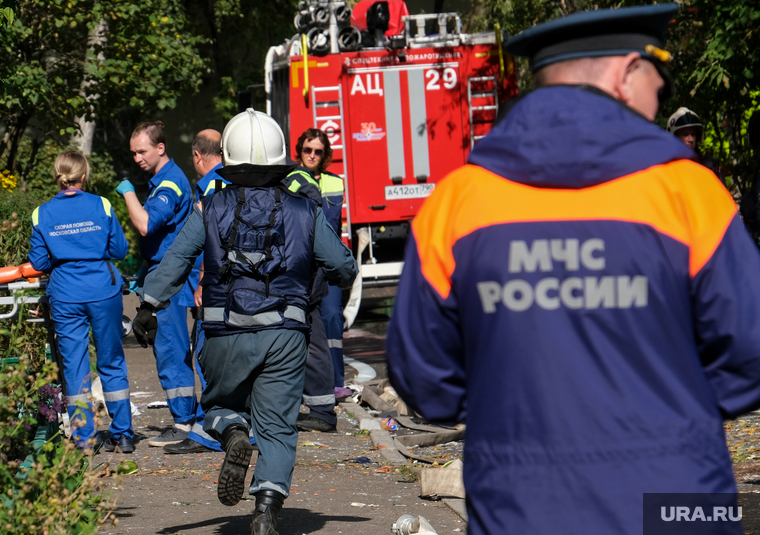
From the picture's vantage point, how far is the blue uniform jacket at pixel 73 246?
21.8 ft

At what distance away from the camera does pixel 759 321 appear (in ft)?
6.35

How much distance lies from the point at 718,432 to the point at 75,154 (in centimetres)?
572

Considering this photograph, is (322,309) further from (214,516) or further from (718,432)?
(718,432)

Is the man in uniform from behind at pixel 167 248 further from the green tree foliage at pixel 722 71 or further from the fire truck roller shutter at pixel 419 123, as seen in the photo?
the fire truck roller shutter at pixel 419 123

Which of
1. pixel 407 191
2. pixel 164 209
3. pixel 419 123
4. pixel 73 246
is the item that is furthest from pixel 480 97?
pixel 73 246

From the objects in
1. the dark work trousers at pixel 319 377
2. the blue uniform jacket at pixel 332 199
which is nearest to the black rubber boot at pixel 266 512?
the dark work trousers at pixel 319 377

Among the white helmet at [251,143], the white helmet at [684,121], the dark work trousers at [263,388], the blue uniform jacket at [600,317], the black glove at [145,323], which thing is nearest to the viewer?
the blue uniform jacket at [600,317]

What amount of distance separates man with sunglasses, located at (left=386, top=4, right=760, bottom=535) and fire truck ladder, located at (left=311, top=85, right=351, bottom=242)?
36.7 ft

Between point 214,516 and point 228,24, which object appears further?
point 228,24

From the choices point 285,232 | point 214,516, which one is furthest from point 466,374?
point 214,516

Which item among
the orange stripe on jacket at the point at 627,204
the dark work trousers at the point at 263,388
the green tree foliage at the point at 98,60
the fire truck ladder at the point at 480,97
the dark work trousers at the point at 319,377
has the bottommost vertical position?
the dark work trousers at the point at 319,377

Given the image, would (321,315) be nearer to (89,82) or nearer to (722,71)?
(722,71)

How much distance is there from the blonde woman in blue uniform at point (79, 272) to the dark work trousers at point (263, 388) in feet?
6.69

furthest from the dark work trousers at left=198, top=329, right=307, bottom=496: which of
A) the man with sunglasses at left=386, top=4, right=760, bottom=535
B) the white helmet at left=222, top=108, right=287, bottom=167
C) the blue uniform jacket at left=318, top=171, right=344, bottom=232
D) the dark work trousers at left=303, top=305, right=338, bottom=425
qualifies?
the blue uniform jacket at left=318, top=171, right=344, bottom=232
